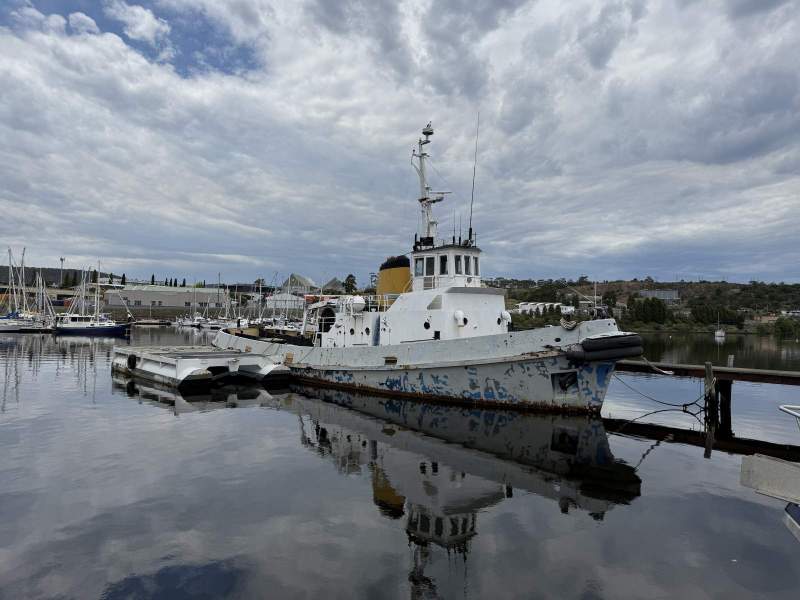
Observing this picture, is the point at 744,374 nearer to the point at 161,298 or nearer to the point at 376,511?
the point at 376,511

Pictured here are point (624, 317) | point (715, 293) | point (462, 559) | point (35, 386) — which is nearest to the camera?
point (462, 559)

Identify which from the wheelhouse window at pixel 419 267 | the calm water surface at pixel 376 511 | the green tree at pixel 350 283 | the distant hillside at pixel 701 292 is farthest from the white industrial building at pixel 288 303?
the calm water surface at pixel 376 511

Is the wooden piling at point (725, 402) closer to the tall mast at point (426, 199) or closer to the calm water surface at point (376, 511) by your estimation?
the calm water surface at point (376, 511)

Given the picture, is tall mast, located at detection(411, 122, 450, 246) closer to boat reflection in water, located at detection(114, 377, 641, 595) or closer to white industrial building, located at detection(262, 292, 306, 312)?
boat reflection in water, located at detection(114, 377, 641, 595)

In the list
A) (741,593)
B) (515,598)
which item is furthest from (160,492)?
(741,593)

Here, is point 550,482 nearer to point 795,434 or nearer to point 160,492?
point 160,492

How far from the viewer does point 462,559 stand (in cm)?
646

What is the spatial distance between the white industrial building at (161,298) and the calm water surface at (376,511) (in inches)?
3855

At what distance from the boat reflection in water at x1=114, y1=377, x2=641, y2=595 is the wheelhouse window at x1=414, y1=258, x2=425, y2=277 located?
197 inches

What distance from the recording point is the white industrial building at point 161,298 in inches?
4146

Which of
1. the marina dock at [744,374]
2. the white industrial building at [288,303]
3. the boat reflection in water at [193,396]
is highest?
the white industrial building at [288,303]

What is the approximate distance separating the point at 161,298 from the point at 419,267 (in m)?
106

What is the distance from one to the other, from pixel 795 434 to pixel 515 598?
549 inches

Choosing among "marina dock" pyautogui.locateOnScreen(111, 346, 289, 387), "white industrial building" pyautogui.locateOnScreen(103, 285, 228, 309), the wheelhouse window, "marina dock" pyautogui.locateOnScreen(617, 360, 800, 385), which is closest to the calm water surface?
"marina dock" pyautogui.locateOnScreen(617, 360, 800, 385)
